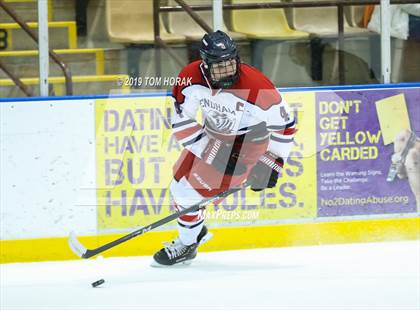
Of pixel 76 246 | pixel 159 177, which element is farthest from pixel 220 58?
pixel 76 246

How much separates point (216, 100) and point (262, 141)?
12.3 inches

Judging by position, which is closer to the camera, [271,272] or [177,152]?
[271,272]

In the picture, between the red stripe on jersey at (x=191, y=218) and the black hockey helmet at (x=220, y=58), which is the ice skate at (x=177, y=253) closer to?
the red stripe on jersey at (x=191, y=218)

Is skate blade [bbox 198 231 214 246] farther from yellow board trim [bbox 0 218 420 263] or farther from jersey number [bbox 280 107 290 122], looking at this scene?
jersey number [bbox 280 107 290 122]

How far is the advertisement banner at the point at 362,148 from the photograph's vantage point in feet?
16.1

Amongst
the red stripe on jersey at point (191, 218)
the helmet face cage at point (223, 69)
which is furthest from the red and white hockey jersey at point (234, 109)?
the red stripe on jersey at point (191, 218)

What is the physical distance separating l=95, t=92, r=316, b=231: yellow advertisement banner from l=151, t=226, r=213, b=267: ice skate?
0.24 m

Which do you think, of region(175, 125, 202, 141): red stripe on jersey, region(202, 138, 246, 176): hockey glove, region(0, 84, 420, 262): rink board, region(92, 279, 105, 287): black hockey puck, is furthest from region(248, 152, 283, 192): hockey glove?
region(92, 279, 105, 287): black hockey puck

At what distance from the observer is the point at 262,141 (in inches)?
178

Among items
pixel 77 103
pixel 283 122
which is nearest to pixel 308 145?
pixel 283 122

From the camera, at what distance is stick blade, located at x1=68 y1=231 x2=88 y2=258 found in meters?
4.30

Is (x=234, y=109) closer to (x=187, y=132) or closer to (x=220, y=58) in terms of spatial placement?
(x=187, y=132)

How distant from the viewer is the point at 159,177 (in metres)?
4.80

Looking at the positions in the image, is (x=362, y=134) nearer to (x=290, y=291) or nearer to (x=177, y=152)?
(x=177, y=152)
